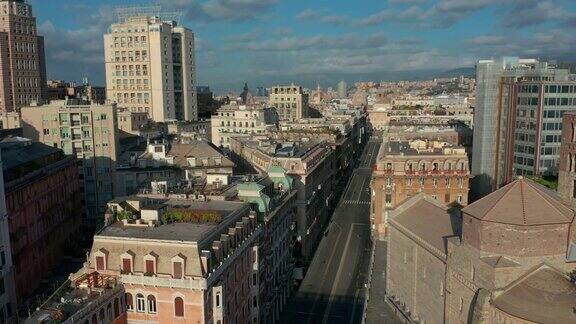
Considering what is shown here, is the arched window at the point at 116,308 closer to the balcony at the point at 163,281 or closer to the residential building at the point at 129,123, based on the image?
the balcony at the point at 163,281

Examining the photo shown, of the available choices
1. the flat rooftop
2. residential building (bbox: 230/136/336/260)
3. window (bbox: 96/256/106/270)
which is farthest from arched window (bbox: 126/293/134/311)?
residential building (bbox: 230/136/336/260)

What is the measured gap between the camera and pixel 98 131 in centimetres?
11788

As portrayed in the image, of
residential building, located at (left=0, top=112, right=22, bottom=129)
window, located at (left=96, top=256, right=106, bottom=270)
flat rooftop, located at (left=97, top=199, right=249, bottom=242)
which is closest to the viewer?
window, located at (left=96, top=256, right=106, bottom=270)

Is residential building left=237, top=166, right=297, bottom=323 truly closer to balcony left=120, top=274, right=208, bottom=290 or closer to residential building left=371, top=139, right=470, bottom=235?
residential building left=371, top=139, right=470, bottom=235

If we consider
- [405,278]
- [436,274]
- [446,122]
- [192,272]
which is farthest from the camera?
[446,122]

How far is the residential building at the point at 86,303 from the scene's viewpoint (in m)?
46.1

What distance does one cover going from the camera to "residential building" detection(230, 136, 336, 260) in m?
112

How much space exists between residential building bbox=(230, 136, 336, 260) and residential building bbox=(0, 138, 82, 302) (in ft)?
136

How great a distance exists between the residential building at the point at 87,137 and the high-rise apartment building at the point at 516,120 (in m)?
86.8

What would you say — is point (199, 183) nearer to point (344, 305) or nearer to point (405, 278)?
point (344, 305)

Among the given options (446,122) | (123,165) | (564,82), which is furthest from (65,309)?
(446,122)

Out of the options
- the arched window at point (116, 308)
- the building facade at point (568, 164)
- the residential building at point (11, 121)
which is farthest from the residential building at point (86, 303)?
the residential building at point (11, 121)

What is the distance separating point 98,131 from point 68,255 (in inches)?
1175

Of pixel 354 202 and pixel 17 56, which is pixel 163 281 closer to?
pixel 354 202
